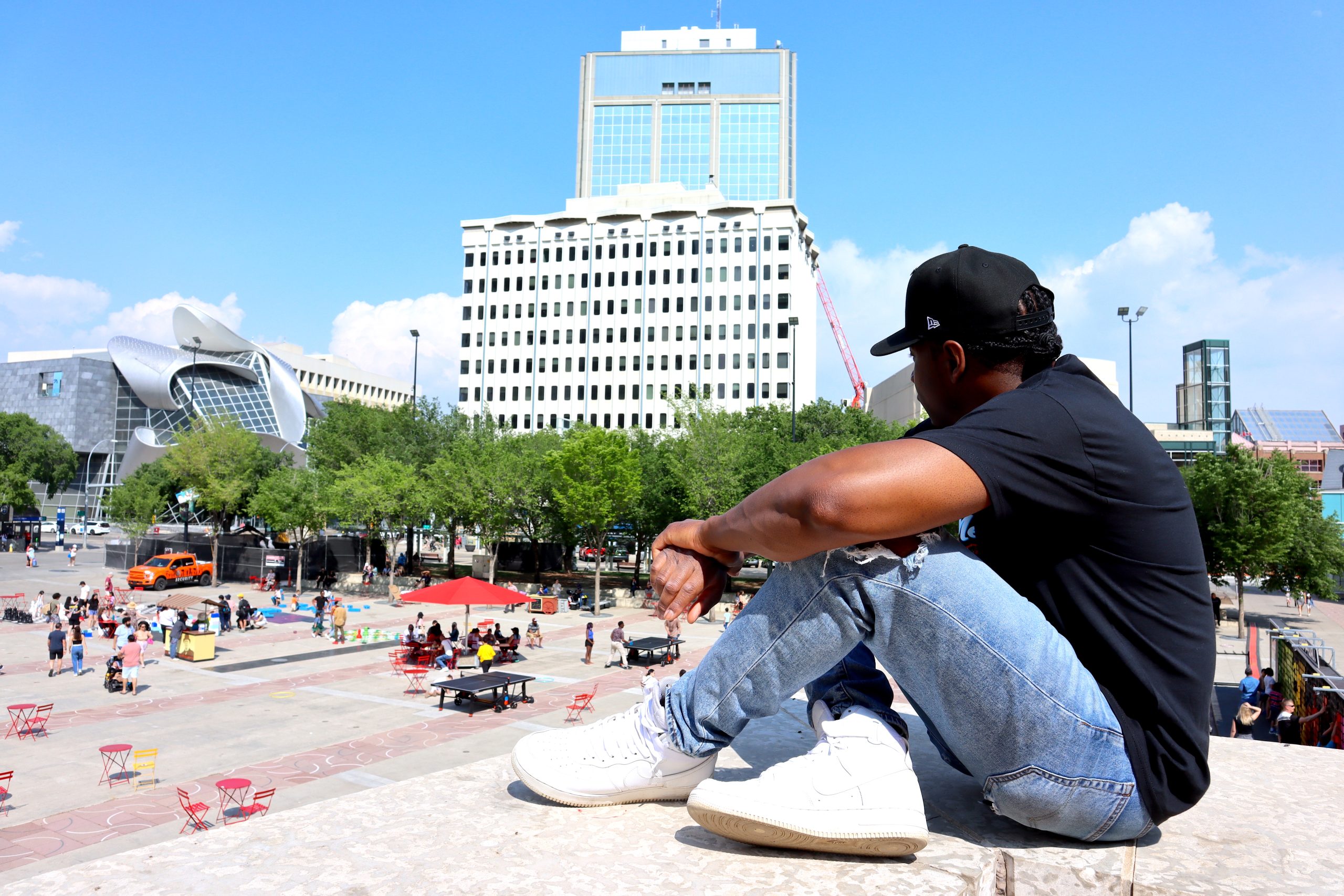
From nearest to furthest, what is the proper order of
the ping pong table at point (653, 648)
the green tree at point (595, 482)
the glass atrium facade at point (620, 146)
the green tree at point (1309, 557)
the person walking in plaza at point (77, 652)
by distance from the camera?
1. the person walking in plaza at point (77, 652)
2. the ping pong table at point (653, 648)
3. the green tree at point (1309, 557)
4. the green tree at point (595, 482)
5. the glass atrium facade at point (620, 146)

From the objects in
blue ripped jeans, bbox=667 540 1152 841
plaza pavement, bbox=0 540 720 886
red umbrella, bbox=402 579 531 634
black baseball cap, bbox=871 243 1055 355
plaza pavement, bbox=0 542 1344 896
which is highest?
black baseball cap, bbox=871 243 1055 355

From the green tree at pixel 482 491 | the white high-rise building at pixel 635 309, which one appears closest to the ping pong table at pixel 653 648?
the green tree at pixel 482 491

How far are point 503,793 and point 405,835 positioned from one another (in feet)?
1.59

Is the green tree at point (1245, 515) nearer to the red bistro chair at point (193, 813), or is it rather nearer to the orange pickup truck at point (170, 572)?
the red bistro chair at point (193, 813)

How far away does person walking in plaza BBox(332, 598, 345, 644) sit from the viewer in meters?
22.1

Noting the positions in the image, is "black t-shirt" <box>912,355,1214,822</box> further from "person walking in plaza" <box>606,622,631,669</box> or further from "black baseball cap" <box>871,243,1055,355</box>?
"person walking in plaza" <box>606,622,631,669</box>

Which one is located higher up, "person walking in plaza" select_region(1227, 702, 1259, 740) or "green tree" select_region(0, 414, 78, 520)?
"green tree" select_region(0, 414, 78, 520)

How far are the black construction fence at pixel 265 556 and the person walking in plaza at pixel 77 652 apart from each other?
1676 centimetres

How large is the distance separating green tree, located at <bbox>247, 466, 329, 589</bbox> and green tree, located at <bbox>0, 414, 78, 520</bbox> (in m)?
30.6

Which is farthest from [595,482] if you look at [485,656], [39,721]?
[39,721]

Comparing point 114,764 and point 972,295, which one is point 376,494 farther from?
point 972,295

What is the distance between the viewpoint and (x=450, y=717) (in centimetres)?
1491

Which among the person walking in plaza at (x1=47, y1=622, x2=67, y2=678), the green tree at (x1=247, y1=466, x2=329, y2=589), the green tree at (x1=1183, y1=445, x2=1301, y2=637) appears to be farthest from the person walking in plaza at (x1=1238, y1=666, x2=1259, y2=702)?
the green tree at (x1=247, y1=466, x2=329, y2=589)

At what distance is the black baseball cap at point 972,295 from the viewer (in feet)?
7.15
